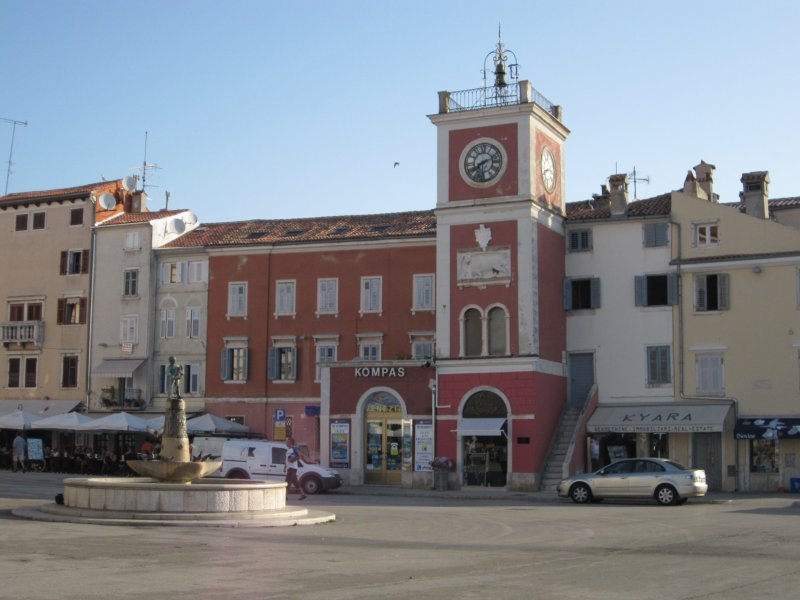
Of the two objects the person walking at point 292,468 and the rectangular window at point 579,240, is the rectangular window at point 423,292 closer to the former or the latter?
the rectangular window at point 579,240

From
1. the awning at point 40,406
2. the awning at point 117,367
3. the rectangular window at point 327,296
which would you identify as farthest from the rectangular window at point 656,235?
the awning at point 40,406

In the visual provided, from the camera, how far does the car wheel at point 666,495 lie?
1310 inches

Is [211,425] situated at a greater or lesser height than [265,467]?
greater

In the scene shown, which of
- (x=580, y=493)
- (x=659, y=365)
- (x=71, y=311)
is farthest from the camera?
(x=71, y=311)

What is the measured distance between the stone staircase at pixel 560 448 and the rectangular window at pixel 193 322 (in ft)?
59.8

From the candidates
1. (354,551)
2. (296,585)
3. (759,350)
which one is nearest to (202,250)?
(759,350)

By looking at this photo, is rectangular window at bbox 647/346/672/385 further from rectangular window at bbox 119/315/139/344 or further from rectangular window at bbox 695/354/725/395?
rectangular window at bbox 119/315/139/344

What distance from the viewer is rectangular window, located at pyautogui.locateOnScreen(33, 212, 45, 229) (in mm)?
58031

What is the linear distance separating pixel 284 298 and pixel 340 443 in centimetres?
917

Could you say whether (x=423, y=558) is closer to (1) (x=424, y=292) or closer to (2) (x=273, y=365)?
(1) (x=424, y=292)

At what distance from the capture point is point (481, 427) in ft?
139

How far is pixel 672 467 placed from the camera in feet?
111

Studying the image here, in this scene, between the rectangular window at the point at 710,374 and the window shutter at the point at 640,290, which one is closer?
the rectangular window at the point at 710,374

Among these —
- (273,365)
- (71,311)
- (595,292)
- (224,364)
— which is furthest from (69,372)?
(595,292)
